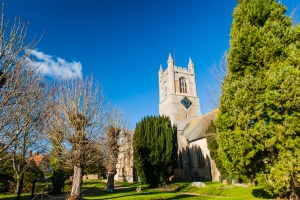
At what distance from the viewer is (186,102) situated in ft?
135

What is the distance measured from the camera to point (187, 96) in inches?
1651

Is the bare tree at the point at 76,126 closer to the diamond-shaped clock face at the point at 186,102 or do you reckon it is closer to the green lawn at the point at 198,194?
the green lawn at the point at 198,194

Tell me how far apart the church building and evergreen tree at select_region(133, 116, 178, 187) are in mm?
6223

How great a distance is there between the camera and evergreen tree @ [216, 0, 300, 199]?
8484 millimetres

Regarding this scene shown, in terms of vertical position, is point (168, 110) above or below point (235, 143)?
above

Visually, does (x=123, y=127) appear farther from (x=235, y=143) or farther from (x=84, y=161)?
(x=235, y=143)

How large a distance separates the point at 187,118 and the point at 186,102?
3345 mm

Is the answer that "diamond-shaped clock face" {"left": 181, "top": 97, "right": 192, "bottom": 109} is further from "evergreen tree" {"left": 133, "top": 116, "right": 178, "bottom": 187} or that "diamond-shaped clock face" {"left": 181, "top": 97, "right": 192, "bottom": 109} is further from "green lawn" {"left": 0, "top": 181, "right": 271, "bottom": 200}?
"green lawn" {"left": 0, "top": 181, "right": 271, "bottom": 200}

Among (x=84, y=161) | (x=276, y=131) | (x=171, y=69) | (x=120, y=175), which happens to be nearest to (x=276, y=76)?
(x=276, y=131)

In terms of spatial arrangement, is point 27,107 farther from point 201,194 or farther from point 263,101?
point 201,194

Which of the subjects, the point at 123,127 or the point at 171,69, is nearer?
the point at 123,127

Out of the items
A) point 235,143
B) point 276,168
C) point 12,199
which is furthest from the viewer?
point 12,199

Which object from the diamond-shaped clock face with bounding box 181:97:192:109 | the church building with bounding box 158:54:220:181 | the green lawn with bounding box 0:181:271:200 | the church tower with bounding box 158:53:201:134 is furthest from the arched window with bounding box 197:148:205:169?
the diamond-shaped clock face with bounding box 181:97:192:109

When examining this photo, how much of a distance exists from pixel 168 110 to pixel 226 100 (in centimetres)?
3023
